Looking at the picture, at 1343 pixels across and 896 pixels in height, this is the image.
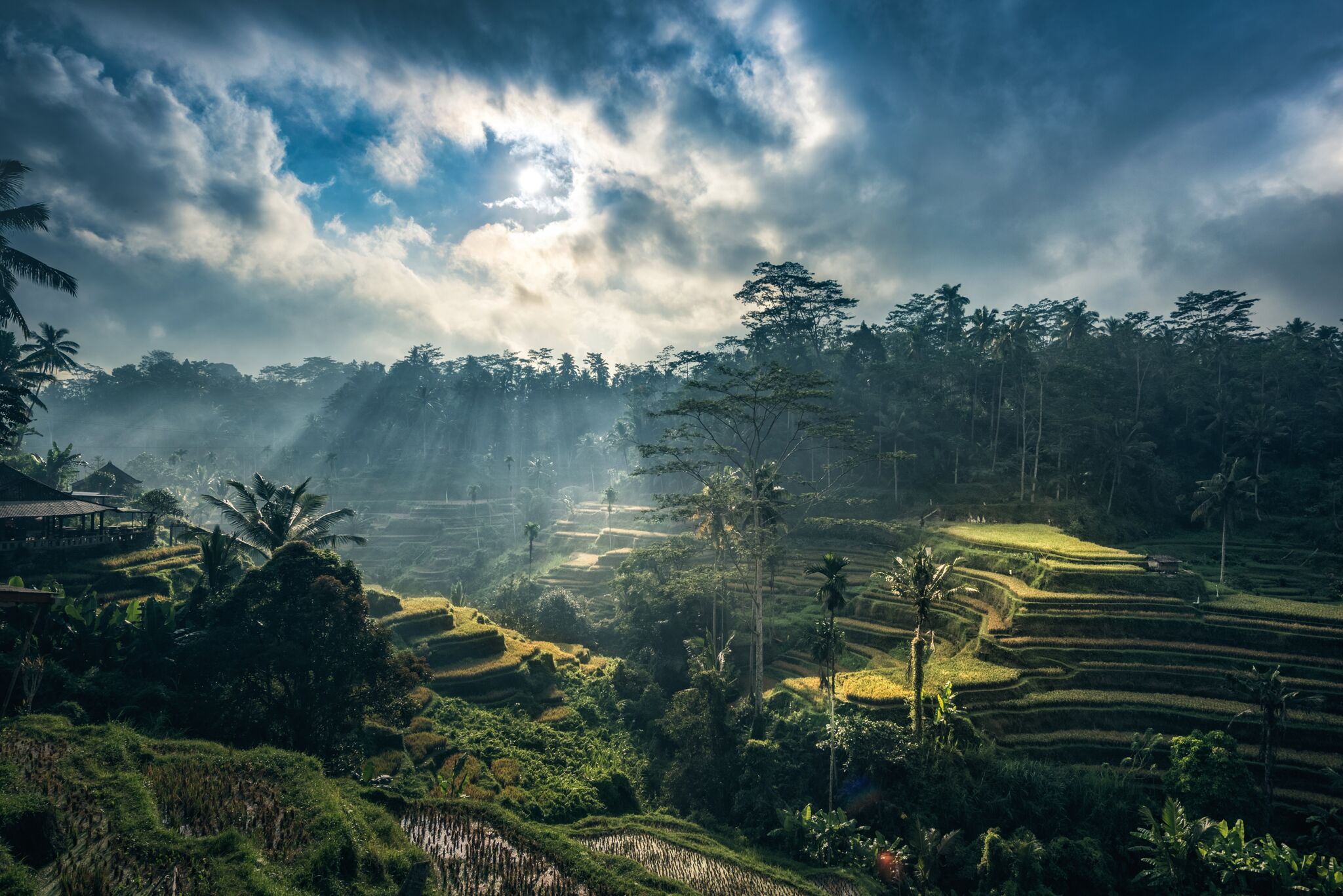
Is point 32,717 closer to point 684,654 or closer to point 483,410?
point 684,654

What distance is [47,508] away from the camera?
2933cm

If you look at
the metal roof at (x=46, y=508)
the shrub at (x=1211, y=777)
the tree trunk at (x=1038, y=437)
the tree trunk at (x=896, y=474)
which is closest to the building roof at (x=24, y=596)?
the metal roof at (x=46, y=508)

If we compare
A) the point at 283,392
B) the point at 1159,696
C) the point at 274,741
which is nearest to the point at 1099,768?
the point at 1159,696

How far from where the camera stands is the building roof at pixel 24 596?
1406 centimetres

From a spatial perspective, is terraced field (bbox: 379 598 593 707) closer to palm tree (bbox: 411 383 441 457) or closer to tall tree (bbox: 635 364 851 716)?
tall tree (bbox: 635 364 851 716)

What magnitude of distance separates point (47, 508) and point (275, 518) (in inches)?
478

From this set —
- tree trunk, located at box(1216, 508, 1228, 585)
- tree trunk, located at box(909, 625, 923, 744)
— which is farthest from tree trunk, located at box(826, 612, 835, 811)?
tree trunk, located at box(1216, 508, 1228, 585)

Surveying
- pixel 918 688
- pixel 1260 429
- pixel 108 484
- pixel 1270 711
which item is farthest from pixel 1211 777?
pixel 108 484

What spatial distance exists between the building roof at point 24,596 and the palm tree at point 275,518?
42.1 ft

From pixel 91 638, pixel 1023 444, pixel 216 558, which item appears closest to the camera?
pixel 91 638

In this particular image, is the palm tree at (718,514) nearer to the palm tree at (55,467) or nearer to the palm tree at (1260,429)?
the palm tree at (1260,429)

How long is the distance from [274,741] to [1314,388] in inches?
3314

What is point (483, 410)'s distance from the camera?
370 feet

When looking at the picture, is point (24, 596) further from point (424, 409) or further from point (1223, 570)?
point (424, 409)
